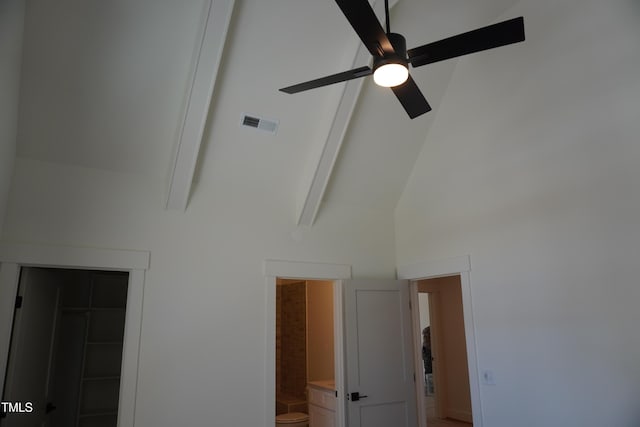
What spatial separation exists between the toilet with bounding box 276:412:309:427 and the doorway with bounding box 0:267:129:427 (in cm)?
185

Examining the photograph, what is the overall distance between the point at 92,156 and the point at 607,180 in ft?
12.4

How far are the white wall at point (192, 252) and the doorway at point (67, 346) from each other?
0.60 meters

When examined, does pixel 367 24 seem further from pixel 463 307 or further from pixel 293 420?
pixel 293 420

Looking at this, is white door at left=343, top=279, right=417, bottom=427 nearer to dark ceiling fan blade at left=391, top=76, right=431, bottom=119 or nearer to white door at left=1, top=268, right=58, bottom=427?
dark ceiling fan blade at left=391, top=76, right=431, bottom=119

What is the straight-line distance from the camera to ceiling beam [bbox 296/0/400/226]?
357cm

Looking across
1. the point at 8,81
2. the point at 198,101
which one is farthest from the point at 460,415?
the point at 8,81

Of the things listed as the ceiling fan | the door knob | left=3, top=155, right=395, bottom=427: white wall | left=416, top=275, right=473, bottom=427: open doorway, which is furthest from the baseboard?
the ceiling fan

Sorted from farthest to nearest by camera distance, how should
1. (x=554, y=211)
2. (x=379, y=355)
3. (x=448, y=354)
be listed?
1. (x=448, y=354)
2. (x=379, y=355)
3. (x=554, y=211)

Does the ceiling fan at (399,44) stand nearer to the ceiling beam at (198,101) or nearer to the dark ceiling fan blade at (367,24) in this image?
the dark ceiling fan blade at (367,24)

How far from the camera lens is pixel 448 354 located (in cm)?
687

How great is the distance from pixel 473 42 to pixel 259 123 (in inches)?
84.9

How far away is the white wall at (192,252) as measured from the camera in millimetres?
3367

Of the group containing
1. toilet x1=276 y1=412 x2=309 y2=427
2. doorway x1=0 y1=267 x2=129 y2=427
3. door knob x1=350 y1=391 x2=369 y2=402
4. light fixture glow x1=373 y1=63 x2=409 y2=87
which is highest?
light fixture glow x1=373 y1=63 x2=409 y2=87

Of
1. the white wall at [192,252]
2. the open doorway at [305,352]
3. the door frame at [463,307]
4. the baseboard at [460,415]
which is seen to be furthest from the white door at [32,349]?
the baseboard at [460,415]
